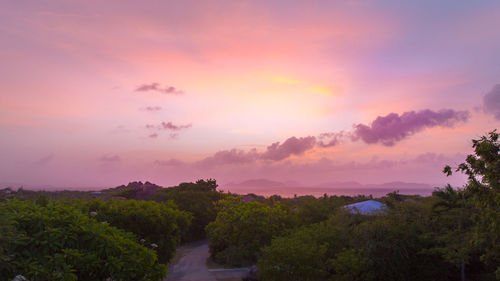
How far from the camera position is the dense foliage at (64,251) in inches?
299

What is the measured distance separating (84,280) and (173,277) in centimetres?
1560

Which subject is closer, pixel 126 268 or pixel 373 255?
pixel 126 268

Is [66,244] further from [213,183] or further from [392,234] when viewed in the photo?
[213,183]

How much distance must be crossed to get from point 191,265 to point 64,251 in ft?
68.6

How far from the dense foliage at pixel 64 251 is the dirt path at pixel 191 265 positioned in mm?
14635

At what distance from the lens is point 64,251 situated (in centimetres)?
796

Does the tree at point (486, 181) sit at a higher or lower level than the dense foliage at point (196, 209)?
higher

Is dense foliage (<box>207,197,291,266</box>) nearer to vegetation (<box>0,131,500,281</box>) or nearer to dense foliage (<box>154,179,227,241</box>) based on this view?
vegetation (<box>0,131,500,281</box>)

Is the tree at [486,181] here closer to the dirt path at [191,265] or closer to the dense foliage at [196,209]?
the dirt path at [191,265]

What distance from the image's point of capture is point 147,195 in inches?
2110

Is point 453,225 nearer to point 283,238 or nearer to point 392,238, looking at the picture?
point 392,238

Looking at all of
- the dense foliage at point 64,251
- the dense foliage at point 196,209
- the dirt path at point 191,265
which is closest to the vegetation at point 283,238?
the dense foliage at point 64,251

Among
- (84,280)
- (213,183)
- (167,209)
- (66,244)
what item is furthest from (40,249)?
(213,183)

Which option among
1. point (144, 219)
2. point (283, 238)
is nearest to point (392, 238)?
point (283, 238)
